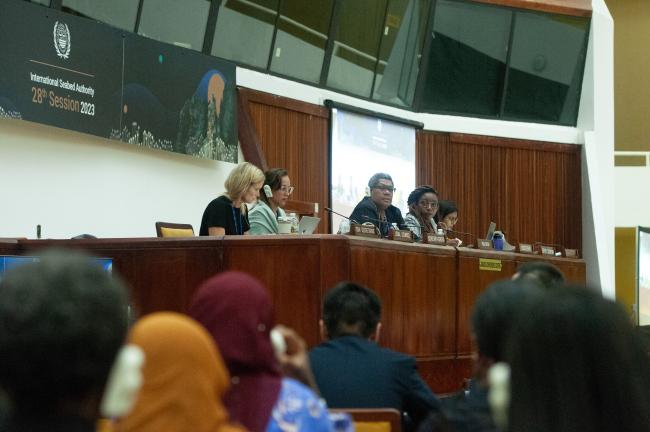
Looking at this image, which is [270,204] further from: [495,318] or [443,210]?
[495,318]

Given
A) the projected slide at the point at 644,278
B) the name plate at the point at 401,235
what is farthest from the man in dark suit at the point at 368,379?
the projected slide at the point at 644,278

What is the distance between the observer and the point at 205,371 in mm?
1443

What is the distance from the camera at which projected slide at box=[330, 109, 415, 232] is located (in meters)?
10.9

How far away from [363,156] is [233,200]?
5.05m

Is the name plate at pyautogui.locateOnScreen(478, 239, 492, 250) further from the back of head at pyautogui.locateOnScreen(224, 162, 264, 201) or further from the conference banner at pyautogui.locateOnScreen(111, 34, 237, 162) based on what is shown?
the conference banner at pyautogui.locateOnScreen(111, 34, 237, 162)

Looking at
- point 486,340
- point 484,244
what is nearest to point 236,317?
point 486,340

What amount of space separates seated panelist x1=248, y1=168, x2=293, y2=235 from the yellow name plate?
1.36m

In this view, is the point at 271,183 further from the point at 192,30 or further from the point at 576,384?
the point at 576,384

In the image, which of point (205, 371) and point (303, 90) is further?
point (303, 90)

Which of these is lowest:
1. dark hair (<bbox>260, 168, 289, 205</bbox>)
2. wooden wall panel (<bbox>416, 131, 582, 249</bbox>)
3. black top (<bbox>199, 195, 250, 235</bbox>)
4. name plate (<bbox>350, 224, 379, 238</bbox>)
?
name plate (<bbox>350, 224, 379, 238</bbox>)

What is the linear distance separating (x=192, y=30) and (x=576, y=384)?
8.03m

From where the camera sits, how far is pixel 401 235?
20.8ft

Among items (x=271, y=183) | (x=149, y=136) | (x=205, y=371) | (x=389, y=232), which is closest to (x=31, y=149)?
(x=149, y=136)

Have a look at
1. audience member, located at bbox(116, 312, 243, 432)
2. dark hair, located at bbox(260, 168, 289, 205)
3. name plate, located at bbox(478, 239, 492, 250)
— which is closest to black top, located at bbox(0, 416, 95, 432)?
audience member, located at bbox(116, 312, 243, 432)
